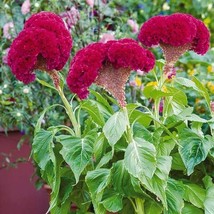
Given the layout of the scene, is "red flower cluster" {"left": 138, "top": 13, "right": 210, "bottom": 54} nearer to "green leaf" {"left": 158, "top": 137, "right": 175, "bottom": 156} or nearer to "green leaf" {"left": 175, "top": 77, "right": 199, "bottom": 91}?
"green leaf" {"left": 175, "top": 77, "right": 199, "bottom": 91}

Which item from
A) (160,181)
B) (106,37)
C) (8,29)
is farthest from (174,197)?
(8,29)

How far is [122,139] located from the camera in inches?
75.7

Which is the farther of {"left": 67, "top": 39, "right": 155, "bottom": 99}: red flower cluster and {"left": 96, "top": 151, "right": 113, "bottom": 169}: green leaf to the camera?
{"left": 96, "top": 151, "right": 113, "bottom": 169}: green leaf

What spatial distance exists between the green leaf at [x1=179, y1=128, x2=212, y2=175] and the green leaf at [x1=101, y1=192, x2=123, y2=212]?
23cm

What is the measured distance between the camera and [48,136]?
1940 millimetres

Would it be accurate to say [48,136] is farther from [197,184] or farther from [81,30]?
[81,30]

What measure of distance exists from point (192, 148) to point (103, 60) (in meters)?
0.40

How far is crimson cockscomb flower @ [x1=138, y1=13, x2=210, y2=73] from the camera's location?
6.10 ft

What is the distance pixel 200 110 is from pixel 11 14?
116cm

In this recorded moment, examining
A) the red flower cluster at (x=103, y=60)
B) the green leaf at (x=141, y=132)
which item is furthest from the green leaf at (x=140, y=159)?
the red flower cluster at (x=103, y=60)

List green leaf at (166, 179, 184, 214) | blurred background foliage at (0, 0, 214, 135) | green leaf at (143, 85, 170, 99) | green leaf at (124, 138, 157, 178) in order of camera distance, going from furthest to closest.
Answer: blurred background foliage at (0, 0, 214, 135) → green leaf at (143, 85, 170, 99) → green leaf at (166, 179, 184, 214) → green leaf at (124, 138, 157, 178)

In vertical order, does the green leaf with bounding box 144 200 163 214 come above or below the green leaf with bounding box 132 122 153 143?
below

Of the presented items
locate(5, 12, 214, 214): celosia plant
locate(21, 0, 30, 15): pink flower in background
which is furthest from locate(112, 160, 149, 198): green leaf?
locate(21, 0, 30, 15): pink flower in background

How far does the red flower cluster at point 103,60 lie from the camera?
1731 mm
